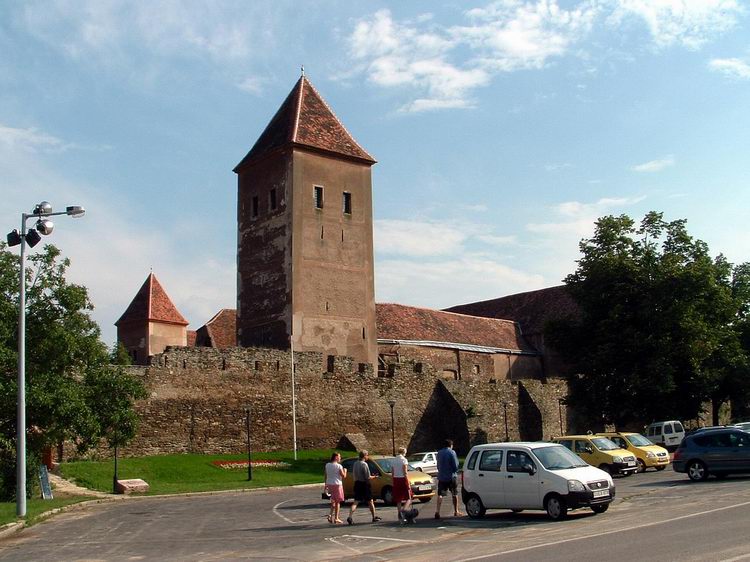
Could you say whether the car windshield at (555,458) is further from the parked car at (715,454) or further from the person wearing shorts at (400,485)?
the parked car at (715,454)

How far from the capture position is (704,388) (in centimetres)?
4494

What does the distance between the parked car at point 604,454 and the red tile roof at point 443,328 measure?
2554 centimetres

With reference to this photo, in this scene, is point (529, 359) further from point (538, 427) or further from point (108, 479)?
point (108, 479)

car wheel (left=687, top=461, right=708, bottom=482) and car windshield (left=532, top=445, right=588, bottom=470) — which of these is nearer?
car windshield (left=532, top=445, right=588, bottom=470)

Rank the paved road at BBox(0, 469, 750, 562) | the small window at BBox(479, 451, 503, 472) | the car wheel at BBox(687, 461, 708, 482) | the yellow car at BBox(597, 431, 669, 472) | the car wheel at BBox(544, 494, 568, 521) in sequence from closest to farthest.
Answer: the paved road at BBox(0, 469, 750, 562)
the car wheel at BBox(544, 494, 568, 521)
the small window at BBox(479, 451, 503, 472)
the car wheel at BBox(687, 461, 708, 482)
the yellow car at BBox(597, 431, 669, 472)

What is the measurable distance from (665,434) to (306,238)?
21876mm

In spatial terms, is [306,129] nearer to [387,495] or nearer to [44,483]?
[44,483]

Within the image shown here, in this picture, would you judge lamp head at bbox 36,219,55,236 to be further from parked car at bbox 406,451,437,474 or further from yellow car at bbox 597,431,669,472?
yellow car at bbox 597,431,669,472

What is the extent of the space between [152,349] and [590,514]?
1750 inches

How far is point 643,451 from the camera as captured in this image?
31.1 metres

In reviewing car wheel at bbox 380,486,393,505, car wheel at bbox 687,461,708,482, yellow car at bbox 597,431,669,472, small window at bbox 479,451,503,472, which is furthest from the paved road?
yellow car at bbox 597,431,669,472

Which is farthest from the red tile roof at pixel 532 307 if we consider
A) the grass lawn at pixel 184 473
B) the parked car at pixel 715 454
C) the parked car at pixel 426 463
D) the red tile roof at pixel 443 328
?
the parked car at pixel 715 454

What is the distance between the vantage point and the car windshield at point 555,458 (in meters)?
17.1

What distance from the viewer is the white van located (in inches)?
650
